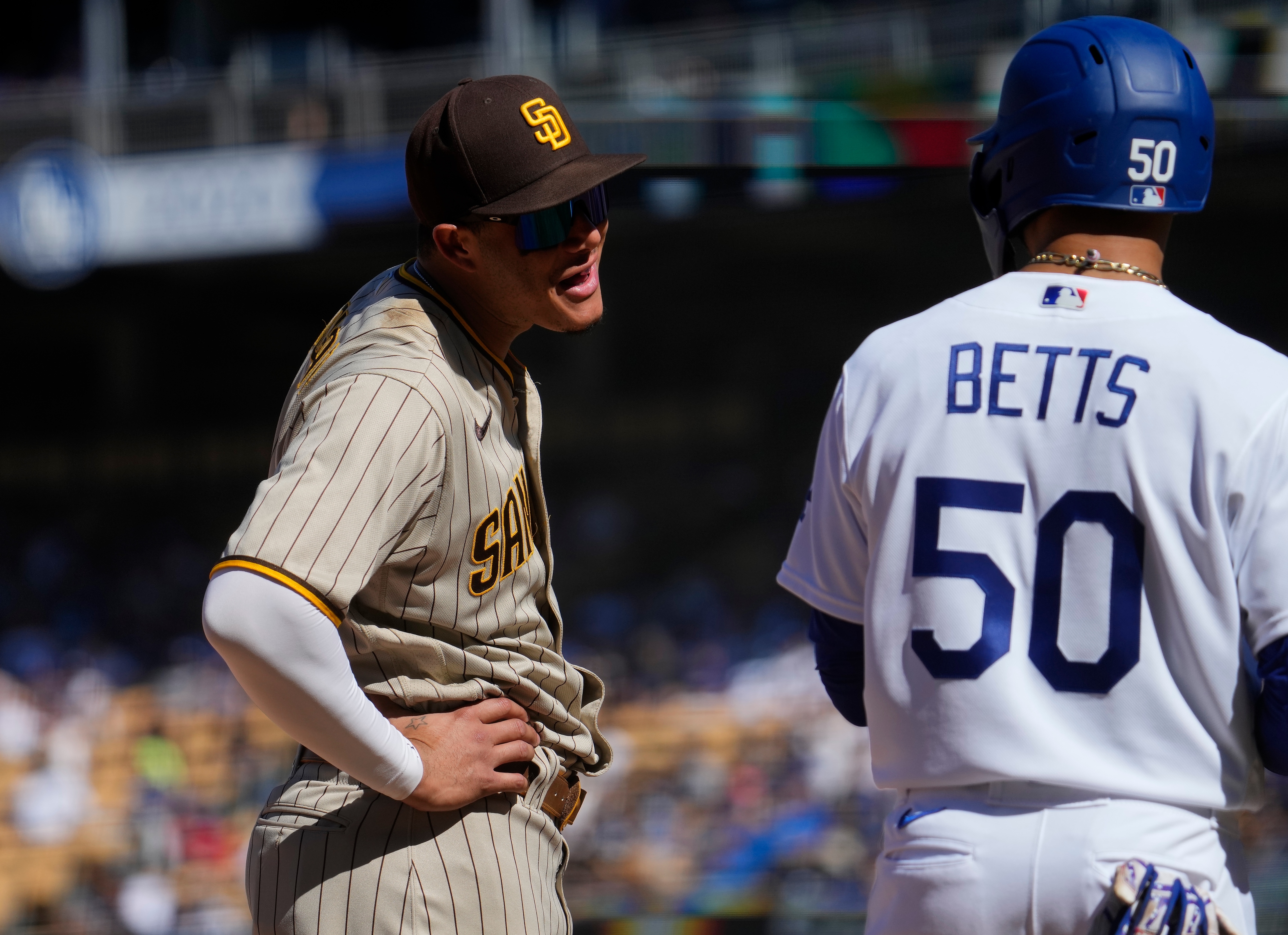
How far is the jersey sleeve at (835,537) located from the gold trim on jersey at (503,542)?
1.10 ft

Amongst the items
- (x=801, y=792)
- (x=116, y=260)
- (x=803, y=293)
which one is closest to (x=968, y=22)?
(x=803, y=293)

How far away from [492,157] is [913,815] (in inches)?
34.9

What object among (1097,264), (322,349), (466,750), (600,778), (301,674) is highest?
(1097,264)

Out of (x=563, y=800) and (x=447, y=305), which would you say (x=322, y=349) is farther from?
(x=563, y=800)

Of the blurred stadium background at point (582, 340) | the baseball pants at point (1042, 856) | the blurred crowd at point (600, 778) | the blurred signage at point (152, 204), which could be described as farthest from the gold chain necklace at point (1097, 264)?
the blurred signage at point (152, 204)

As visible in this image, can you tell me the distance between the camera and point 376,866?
1.41m

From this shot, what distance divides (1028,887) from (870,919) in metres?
0.20

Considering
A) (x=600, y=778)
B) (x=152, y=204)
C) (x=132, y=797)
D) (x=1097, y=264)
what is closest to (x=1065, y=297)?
(x=1097, y=264)

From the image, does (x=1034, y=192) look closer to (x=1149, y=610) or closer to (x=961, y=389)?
(x=961, y=389)

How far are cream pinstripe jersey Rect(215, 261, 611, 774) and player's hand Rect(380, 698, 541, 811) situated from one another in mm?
25

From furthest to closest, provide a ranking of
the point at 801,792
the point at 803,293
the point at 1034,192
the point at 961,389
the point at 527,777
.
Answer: the point at 803,293 → the point at 801,792 → the point at 527,777 → the point at 1034,192 → the point at 961,389

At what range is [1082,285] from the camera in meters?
1.28

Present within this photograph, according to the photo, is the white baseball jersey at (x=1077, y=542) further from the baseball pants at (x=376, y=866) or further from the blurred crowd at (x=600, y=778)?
the blurred crowd at (x=600, y=778)

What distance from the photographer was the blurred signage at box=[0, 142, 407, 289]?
33.0 ft
